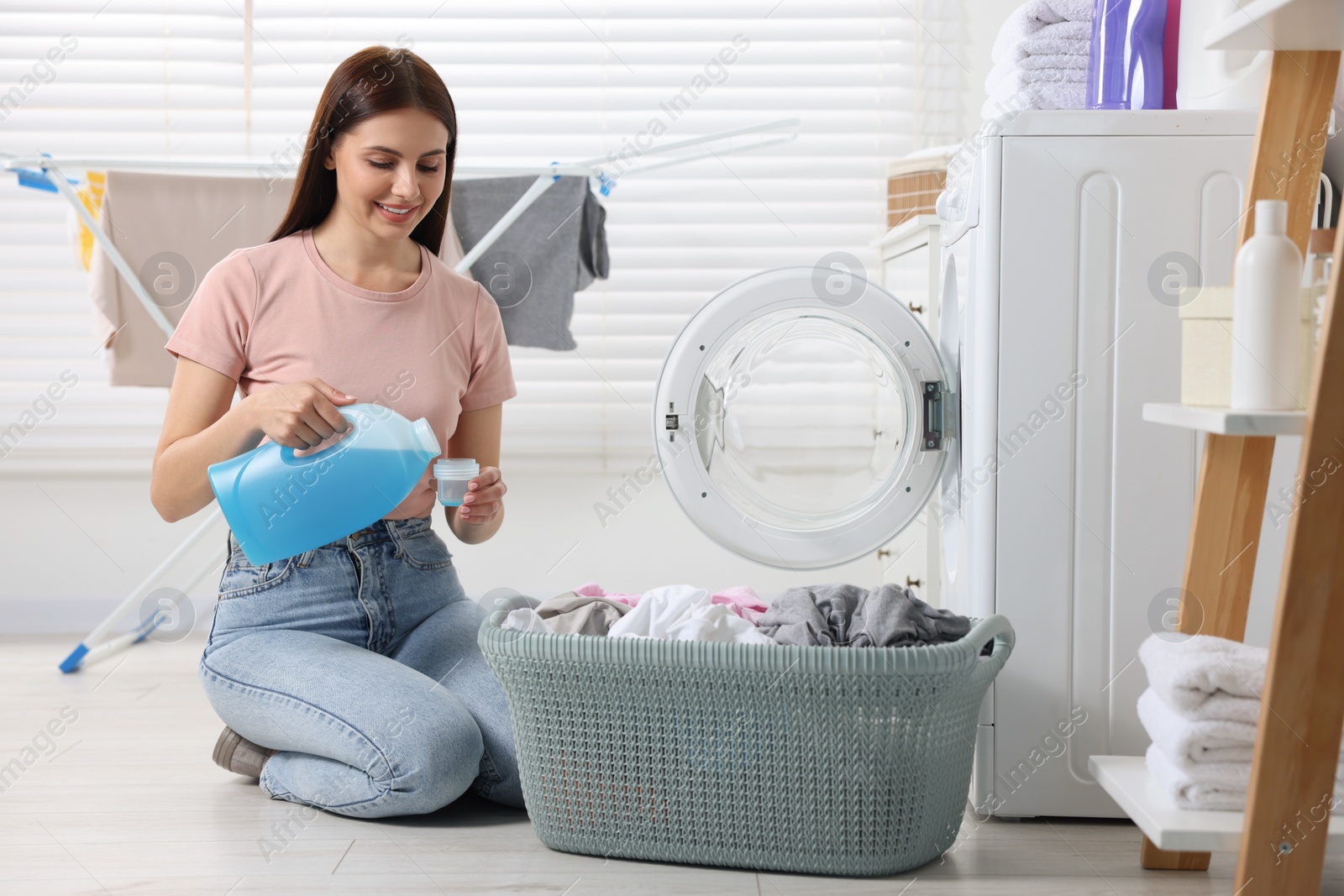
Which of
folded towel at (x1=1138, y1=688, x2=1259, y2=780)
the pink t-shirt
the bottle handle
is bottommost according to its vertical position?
folded towel at (x1=1138, y1=688, x2=1259, y2=780)

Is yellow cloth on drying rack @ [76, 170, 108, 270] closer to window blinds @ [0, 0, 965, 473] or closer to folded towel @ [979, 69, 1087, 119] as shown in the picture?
window blinds @ [0, 0, 965, 473]

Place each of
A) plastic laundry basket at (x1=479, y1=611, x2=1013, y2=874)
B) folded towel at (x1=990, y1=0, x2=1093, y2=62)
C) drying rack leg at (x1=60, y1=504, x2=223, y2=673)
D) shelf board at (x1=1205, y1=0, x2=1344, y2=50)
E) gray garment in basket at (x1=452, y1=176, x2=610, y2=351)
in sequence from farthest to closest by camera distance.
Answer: gray garment in basket at (x1=452, y1=176, x2=610, y2=351) < drying rack leg at (x1=60, y1=504, x2=223, y2=673) < folded towel at (x1=990, y1=0, x2=1093, y2=62) < plastic laundry basket at (x1=479, y1=611, x2=1013, y2=874) < shelf board at (x1=1205, y1=0, x2=1344, y2=50)

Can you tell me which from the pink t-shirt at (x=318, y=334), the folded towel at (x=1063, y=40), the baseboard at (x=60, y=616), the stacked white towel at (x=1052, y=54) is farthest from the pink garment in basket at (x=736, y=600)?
the baseboard at (x=60, y=616)

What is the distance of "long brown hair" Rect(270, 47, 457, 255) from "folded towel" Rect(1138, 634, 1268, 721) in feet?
3.56

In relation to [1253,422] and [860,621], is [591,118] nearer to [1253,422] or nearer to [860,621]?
[860,621]

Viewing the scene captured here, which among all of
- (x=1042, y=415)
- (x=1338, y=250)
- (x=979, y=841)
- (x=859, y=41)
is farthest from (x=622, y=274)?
(x=1338, y=250)

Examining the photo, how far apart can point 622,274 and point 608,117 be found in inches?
14.7

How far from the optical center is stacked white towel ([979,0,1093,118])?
62.7 inches

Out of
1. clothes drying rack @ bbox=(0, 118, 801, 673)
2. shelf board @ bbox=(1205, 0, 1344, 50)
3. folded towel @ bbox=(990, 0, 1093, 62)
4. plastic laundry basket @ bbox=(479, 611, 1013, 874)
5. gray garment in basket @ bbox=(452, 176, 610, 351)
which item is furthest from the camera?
gray garment in basket @ bbox=(452, 176, 610, 351)

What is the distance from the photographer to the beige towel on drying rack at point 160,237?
84.7 inches

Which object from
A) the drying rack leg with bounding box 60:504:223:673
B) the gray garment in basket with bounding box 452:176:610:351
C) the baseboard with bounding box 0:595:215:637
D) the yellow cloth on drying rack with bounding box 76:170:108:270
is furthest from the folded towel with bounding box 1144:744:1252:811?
the baseboard with bounding box 0:595:215:637

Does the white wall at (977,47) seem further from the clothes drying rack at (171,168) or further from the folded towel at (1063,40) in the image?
the folded towel at (1063,40)

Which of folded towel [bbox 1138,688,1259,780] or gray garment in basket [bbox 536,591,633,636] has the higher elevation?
gray garment in basket [bbox 536,591,633,636]

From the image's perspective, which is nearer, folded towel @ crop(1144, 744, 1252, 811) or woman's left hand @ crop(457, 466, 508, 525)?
folded towel @ crop(1144, 744, 1252, 811)
